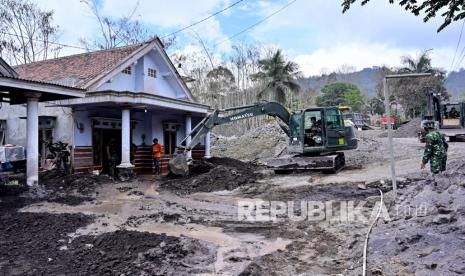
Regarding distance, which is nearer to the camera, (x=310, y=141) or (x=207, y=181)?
(x=207, y=181)

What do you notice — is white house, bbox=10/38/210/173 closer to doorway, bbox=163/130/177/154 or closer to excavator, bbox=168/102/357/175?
doorway, bbox=163/130/177/154

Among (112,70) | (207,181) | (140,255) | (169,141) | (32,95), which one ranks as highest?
(112,70)

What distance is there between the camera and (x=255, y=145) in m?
28.6

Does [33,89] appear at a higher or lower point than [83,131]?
higher

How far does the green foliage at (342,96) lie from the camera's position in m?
62.2

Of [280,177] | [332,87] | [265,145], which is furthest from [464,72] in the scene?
[280,177]

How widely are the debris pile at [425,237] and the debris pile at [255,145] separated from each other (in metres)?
17.1

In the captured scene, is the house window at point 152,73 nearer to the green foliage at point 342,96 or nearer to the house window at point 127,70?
the house window at point 127,70

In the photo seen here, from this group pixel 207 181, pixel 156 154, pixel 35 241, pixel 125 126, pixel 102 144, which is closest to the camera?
pixel 35 241

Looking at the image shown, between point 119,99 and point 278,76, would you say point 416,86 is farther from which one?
point 119,99

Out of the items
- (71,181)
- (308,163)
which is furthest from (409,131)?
(71,181)

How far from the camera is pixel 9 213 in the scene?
953cm

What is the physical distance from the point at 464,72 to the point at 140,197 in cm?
15485

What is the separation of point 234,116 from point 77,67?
780 cm
